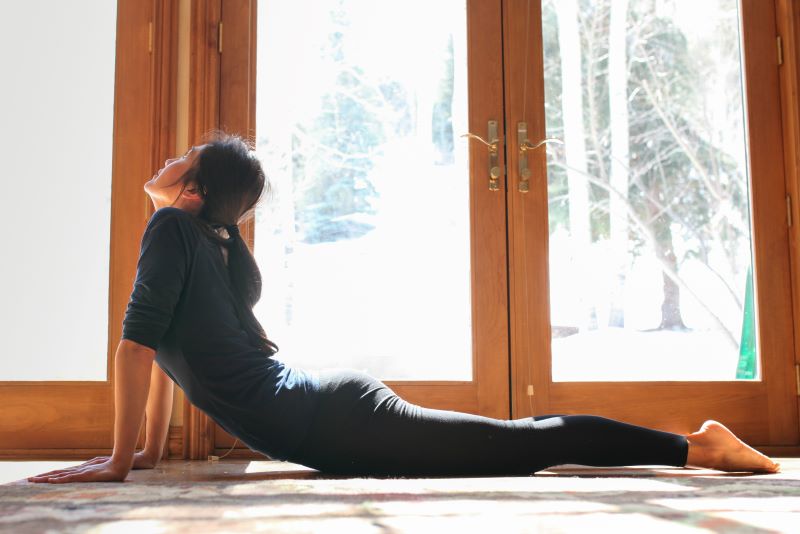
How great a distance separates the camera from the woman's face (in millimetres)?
1953

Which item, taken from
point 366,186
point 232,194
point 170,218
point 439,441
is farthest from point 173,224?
point 366,186

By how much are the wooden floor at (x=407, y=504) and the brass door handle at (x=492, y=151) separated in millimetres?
1110

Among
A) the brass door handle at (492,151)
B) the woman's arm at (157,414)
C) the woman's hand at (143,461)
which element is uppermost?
the brass door handle at (492,151)

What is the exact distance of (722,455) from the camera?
1.90 meters

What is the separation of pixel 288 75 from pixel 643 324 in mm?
1490

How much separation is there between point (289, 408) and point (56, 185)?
136 centimetres

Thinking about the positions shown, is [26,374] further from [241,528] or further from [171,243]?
[241,528]

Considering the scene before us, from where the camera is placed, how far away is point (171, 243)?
1746mm

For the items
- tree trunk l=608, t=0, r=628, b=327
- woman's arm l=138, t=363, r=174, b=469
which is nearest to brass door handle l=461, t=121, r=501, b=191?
tree trunk l=608, t=0, r=628, b=327

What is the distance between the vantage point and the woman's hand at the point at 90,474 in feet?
5.20

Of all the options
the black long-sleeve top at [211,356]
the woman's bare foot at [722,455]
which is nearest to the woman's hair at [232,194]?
the black long-sleeve top at [211,356]

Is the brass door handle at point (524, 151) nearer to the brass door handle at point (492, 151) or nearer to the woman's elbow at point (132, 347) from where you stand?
the brass door handle at point (492, 151)

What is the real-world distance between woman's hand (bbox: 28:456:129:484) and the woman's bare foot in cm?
133

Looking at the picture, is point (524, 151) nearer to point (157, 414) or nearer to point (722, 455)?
point (722, 455)
